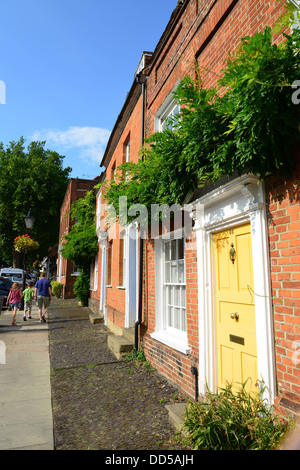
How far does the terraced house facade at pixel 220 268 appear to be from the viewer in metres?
2.91

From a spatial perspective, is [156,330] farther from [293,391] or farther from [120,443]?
[293,391]

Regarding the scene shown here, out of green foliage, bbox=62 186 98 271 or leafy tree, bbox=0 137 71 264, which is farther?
leafy tree, bbox=0 137 71 264

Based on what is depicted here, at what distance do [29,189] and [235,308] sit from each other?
30.0 metres

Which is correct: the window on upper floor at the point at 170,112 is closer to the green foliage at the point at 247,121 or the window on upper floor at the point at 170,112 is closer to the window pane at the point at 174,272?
the green foliage at the point at 247,121

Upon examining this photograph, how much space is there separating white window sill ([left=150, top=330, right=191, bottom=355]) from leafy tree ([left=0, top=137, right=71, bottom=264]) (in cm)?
2662

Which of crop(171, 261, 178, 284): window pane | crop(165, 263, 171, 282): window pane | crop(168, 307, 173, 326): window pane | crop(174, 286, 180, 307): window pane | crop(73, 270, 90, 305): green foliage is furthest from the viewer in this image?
crop(73, 270, 90, 305): green foliage

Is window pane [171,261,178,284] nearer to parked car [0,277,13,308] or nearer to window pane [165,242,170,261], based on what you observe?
window pane [165,242,170,261]

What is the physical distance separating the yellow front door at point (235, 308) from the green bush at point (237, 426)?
1.17 feet

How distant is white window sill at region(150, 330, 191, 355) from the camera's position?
185 inches

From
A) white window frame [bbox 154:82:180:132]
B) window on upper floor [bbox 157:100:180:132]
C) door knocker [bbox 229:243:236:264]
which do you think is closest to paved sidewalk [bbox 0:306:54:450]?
door knocker [bbox 229:243:236:264]

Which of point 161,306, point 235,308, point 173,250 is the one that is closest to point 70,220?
point 161,306

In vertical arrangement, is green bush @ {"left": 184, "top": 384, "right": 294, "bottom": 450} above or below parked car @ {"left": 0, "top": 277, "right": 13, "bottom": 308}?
below

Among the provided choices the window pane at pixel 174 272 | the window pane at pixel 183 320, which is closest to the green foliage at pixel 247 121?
the window pane at pixel 174 272
